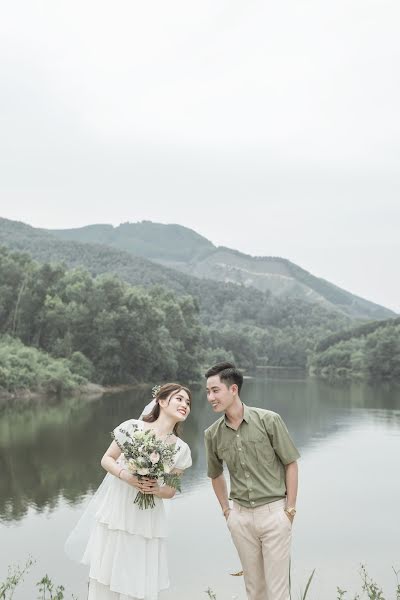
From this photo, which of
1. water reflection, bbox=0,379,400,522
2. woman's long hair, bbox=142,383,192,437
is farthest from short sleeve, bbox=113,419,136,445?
water reflection, bbox=0,379,400,522

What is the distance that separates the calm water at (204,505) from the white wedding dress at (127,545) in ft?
18.8

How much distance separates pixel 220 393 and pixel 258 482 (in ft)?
2.03

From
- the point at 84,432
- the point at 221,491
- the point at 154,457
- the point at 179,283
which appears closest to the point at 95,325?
the point at 84,432

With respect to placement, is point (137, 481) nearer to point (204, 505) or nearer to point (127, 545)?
point (127, 545)

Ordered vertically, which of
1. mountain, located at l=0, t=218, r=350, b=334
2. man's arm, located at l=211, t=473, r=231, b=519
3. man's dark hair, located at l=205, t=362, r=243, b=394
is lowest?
man's arm, located at l=211, t=473, r=231, b=519

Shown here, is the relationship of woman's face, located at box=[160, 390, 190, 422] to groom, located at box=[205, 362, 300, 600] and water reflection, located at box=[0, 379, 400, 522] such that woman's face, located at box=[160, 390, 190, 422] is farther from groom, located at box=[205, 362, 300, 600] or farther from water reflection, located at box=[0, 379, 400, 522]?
water reflection, located at box=[0, 379, 400, 522]

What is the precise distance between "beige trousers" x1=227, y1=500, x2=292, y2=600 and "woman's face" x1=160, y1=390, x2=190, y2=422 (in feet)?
2.31

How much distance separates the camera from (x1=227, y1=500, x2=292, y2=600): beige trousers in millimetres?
4230

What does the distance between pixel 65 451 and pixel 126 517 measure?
63.1 ft

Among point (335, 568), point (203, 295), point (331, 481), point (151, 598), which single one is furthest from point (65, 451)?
point (203, 295)

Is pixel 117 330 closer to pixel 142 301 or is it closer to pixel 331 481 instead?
pixel 142 301

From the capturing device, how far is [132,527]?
4285 millimetres

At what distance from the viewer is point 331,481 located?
63.8 ft

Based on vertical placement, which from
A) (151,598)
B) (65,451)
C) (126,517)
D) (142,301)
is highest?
(142,301)
